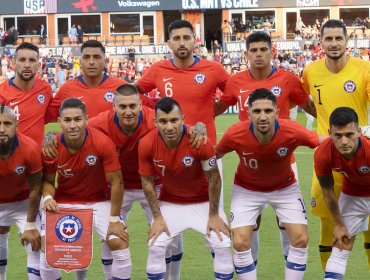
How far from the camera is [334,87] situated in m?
7.21

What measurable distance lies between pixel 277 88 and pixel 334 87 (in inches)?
23.5

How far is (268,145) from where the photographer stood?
6.78 metres

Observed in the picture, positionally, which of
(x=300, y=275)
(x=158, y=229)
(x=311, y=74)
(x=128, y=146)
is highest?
(x=311, y=74)

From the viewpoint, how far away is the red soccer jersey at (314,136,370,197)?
21.2 ft

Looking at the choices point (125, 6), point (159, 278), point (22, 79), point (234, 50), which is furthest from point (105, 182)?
point (125, 6)

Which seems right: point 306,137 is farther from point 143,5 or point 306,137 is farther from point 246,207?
point 143,5

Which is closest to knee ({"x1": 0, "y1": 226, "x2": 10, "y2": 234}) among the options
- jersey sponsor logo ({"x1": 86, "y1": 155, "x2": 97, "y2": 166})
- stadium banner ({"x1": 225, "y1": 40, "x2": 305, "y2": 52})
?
jersey sponsor logo ({"x1": 86, "y1": 155, "x2": 97, "y2": 166})

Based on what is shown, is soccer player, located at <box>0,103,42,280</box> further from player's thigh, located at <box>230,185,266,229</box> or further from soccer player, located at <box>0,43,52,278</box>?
player's thigh, located at <box>230,185,266,229</box>

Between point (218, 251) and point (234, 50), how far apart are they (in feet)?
110

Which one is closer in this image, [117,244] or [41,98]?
[117,244]

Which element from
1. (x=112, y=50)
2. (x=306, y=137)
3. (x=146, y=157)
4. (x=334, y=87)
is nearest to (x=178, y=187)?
(x=146, y=157)

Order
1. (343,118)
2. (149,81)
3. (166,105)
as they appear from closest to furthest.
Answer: (343,118) → (166,105) → (149,81)

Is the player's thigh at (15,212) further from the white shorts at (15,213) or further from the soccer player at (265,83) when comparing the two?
the soccer player at (265,83)

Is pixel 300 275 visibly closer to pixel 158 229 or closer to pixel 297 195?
pixel 297 195
